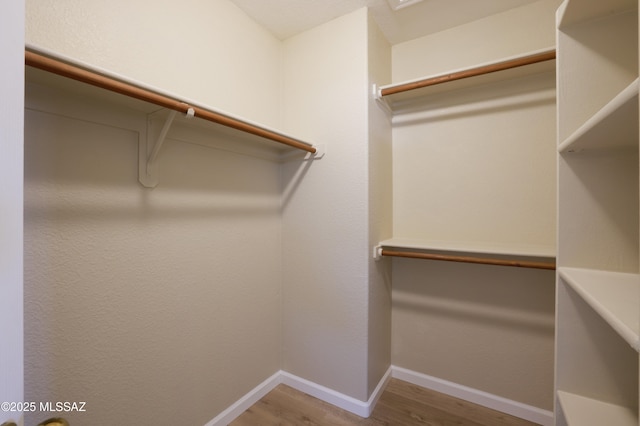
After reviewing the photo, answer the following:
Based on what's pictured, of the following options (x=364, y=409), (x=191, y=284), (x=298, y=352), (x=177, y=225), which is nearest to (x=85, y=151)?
(x=177, y=225)

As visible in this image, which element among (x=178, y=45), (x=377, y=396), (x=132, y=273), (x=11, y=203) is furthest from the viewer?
(x=377, y=396)

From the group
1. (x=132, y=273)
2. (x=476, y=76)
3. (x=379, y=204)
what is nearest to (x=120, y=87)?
(x=132, y=273)

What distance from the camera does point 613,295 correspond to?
2.06 feet

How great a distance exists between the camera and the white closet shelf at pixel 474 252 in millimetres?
1254

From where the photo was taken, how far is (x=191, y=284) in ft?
4.10

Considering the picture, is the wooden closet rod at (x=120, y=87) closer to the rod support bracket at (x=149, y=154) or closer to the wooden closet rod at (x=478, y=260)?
the rod support bracket at (x=149, y=154)

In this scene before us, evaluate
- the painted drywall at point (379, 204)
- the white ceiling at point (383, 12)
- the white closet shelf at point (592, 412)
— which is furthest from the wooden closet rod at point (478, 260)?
the white ceiling at point (383, 12)

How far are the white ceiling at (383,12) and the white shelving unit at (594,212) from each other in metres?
0.88

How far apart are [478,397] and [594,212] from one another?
136 cm

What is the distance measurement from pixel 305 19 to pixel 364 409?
234 cm

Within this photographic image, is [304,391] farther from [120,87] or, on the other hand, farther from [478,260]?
[120,87]

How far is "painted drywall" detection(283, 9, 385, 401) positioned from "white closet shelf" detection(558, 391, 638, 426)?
86 cm

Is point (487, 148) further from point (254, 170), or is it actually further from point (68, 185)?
point (68, 185)

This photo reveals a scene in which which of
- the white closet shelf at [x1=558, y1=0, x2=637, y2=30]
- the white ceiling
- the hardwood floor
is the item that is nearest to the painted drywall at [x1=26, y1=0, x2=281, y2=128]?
the white ceiling
